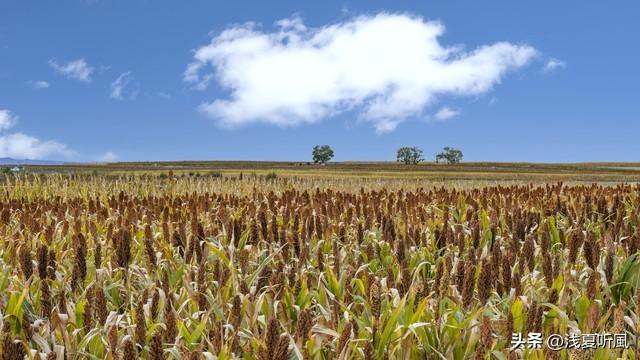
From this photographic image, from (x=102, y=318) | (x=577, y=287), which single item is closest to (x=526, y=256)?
→ (x=577, y=287)

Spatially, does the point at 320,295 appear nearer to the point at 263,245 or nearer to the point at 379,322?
the point at 379,322

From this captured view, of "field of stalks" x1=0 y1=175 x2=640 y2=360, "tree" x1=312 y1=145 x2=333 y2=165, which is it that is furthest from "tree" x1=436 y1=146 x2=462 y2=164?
"field of stalks" x1=0 y1=175 x2=640 y2=360

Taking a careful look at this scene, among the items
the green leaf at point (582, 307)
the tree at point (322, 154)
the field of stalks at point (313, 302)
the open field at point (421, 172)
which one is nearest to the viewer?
the field of stalks at point (313, 302)

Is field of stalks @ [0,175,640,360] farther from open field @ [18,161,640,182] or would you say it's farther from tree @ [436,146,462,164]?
tree @ [436,146,462,164]

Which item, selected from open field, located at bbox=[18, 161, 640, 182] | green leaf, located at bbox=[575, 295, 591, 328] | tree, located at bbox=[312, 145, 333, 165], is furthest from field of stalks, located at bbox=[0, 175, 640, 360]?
tree, located at bbox=[312, 145, 333, 165]

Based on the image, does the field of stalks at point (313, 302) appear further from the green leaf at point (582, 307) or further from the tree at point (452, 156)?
the tree at point (452, 156)

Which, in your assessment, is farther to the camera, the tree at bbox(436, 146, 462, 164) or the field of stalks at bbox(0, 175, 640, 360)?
the tree at bbox(436, 146, 462, 164)

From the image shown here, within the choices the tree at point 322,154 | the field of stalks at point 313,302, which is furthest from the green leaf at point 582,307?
the tree at point 322,154

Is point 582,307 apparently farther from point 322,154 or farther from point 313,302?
point 322,154

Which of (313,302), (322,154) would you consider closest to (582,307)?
(313,302)

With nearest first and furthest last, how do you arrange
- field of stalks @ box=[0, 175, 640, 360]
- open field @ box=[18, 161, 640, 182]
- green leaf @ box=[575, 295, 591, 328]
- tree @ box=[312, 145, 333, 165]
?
field of stalks @ box=[0, 175, 640, 360], green leaf @ box=[575, 295, 591, 328], open field @ box=[18, 161, 640, 182], tree @ box=[312, 145, 333, 165]

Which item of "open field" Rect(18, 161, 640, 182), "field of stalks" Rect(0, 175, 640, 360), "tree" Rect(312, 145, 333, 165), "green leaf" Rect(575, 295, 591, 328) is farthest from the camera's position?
"tree" Rect(312, 145, 333, 165)

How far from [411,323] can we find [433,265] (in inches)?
77.9

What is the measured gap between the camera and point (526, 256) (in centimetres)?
374
